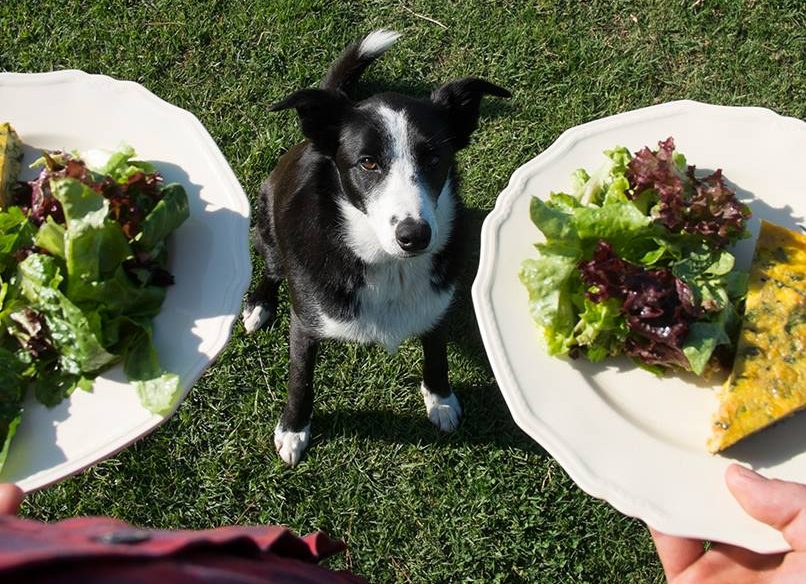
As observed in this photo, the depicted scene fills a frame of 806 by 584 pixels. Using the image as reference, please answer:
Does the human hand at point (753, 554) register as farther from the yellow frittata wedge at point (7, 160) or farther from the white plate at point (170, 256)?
the yellow frittata wedge at point (7, 160)

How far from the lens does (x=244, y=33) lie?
5.07 meters

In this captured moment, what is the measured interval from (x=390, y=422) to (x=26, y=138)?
231cm

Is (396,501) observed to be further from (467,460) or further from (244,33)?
(244,33)

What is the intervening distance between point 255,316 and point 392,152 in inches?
68.6

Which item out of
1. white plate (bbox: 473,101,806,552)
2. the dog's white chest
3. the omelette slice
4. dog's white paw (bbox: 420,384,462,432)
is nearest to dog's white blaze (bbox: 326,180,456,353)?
the dog's white chest

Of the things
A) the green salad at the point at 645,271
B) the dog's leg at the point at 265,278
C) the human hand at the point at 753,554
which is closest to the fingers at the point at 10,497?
the green salad at the point at 645,271

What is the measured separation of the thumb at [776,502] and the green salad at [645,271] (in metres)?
0.44

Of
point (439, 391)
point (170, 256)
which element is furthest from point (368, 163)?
point (439, 391)

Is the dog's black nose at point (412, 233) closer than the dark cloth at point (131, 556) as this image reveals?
No

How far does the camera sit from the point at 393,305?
338cm

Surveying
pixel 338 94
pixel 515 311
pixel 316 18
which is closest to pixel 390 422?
pixel 515 311

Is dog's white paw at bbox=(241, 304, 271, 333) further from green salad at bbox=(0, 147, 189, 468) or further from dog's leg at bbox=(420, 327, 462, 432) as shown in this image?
green salad at bbox=(0, 147, 189, 468)

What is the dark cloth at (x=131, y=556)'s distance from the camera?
111cm

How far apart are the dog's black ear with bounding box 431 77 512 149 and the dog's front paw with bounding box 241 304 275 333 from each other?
1.68 meters
